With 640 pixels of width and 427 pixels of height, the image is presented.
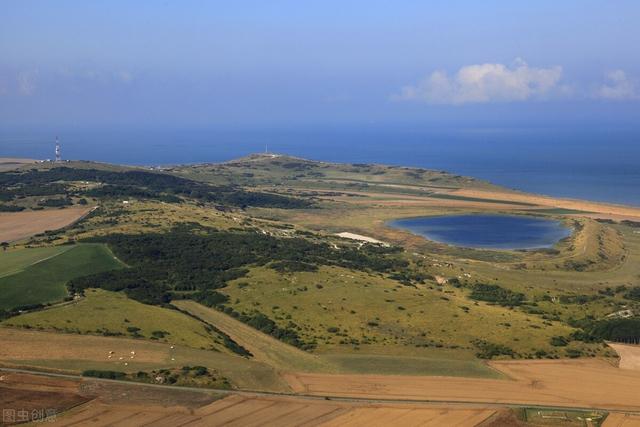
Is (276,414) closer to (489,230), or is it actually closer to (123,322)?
(123,322)

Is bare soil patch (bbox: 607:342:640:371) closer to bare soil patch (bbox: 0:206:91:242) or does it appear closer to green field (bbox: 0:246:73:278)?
green field (bbox: 0:246:73:278)

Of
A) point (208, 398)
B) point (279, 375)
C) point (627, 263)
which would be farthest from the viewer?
point (627, 263)

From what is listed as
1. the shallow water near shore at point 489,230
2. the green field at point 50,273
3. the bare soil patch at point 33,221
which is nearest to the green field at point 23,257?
the green field at point 50,273

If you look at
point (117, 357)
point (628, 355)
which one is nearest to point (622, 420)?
point (628, 355)

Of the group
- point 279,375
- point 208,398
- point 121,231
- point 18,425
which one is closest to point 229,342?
point 279,375

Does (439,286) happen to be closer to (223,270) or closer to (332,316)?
(332,316)

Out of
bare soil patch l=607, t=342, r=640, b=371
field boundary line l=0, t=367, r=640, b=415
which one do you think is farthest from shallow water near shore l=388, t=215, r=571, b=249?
field boundary line l=0, t=367, r=640, b=415

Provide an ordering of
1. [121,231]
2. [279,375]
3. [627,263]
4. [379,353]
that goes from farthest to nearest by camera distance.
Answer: [627,263] → [121,231] → [379,353] → [279,375]

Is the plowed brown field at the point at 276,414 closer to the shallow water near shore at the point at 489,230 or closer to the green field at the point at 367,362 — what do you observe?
the green field at the point at 367,362
